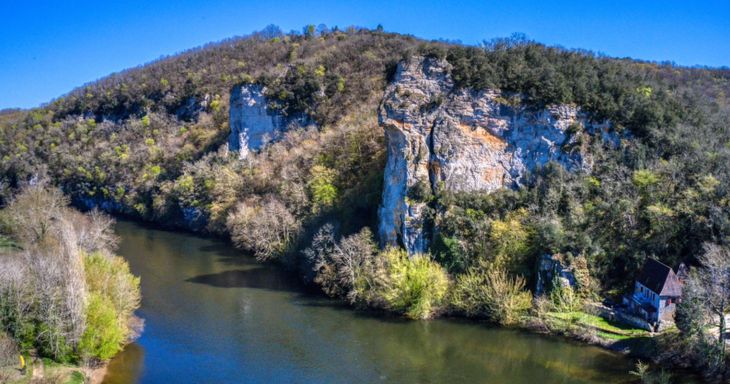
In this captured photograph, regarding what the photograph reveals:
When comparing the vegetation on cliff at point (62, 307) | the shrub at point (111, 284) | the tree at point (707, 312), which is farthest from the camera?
the shrub at point (111, 284)

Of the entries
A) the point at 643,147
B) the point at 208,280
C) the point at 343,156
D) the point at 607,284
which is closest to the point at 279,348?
the point at 208,280

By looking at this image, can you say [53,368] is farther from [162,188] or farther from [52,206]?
[162,188]

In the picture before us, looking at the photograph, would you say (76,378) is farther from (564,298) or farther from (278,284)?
(564,298)

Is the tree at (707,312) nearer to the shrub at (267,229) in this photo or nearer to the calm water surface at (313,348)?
the calm water surface at (313,348)

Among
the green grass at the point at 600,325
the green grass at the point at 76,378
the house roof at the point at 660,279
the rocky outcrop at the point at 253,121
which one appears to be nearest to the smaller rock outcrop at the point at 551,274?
the green grass at the point at 600,325

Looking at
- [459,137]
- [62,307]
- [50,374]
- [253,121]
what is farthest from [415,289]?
[253,121]

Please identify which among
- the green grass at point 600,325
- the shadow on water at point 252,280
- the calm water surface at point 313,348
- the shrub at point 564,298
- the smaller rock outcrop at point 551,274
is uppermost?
the smaller rock outcrop at point 551,274

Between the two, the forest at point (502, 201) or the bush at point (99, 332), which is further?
the forest at point (502, 201)
